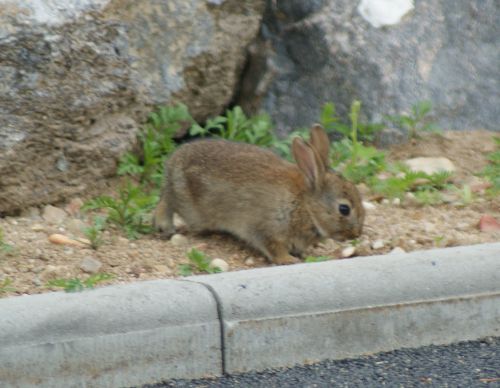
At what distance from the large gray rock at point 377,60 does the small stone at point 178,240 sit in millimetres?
1795

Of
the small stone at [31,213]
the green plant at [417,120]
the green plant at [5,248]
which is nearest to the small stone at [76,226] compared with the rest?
the small stone at [31,213]

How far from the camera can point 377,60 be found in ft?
26.8

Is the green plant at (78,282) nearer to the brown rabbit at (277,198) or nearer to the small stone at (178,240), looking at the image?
the small stone at (178,240)

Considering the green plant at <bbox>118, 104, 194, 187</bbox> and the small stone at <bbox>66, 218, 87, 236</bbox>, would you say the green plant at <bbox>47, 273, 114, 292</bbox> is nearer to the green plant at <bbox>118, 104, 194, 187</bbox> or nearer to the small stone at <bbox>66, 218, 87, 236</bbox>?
the small stone at <bbox>66, 218, 87, 236</bbox>

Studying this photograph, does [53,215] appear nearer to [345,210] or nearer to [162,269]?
[162,269]

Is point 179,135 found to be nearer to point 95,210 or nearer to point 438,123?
point 95,210

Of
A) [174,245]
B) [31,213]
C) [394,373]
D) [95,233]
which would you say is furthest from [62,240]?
[394,373]

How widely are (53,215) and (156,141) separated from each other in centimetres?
97

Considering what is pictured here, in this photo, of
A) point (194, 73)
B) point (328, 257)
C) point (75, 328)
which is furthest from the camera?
point (194, 73)

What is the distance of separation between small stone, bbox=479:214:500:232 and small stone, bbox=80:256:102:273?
2.19 metres

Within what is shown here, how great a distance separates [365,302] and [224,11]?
132 inches

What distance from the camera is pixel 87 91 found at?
698 centimetres

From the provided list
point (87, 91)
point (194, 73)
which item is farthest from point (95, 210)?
point (194, 73)

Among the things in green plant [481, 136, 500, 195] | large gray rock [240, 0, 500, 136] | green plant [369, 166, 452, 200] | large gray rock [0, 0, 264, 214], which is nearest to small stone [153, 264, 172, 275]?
large gray rock [0, 0, 264, 214]
